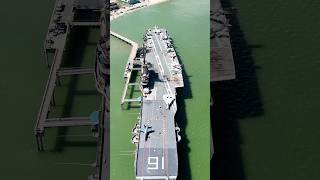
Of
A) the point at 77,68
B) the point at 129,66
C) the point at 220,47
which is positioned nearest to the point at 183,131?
the point at 129,66

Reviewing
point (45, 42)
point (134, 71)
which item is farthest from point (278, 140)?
point (45, 42)

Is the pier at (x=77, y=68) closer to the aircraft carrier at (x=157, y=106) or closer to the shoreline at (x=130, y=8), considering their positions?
the shoreline at (x=130, y=8)

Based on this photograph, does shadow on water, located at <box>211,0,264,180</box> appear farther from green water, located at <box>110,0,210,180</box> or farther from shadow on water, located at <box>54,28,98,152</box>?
shadow on water, located at <box>54,28,98,152</box>

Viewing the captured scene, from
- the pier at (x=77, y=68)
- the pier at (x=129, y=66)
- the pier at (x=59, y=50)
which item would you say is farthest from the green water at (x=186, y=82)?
the pier at (x=59, y=50)

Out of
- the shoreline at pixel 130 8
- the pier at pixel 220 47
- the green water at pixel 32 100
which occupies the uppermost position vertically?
the shoreline at pixel 130 8

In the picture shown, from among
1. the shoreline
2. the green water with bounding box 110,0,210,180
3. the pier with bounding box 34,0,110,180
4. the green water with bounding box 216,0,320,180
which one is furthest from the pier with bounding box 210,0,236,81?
the pier with bounding box 34,0,110,180

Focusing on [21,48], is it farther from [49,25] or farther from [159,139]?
[159,139]
